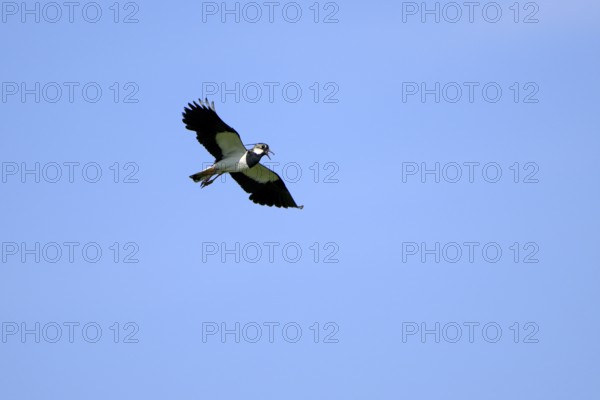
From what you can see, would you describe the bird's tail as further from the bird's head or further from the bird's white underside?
the bird's head

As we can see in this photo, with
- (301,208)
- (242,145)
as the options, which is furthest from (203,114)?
(301,208)

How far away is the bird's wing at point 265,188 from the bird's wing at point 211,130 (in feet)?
6.46

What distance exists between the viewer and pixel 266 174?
163 ft

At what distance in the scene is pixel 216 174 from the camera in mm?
48156

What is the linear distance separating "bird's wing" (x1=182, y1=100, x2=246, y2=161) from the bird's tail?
45 cm

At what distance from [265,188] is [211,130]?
3.56m

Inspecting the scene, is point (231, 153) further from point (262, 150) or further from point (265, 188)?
point (265, 188)

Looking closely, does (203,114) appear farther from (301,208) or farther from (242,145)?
(301,208)

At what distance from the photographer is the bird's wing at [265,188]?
163 feet

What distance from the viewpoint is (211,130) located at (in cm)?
4731

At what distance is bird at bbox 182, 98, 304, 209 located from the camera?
47.1m

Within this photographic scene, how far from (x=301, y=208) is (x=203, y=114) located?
5002mm

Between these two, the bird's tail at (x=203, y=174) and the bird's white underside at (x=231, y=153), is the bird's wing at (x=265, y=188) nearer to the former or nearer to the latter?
the bird's white underside at (x=231, y=153)

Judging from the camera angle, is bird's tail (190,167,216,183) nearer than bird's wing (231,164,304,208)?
Yes
